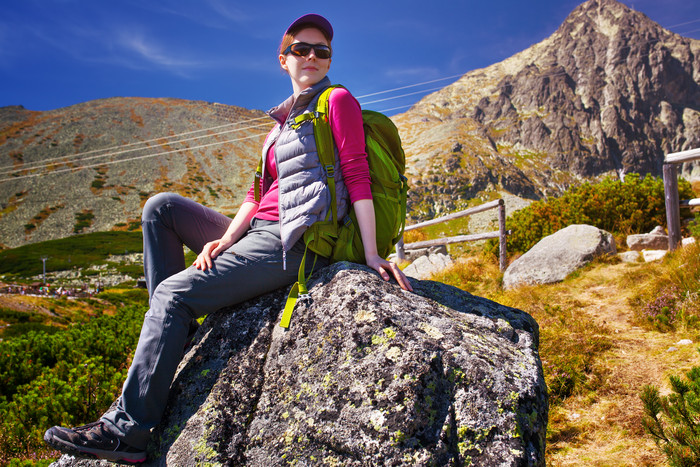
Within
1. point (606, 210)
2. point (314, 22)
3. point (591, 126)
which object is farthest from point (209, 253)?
point (591, 126)

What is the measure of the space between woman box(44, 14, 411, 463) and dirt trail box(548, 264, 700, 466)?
1952mm

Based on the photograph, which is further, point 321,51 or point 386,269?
point 321,51

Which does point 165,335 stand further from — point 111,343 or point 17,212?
point 17,212

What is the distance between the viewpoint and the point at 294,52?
2.54 meters

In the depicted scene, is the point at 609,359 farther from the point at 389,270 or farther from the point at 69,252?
the point at 69,252

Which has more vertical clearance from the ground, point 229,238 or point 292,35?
point 292,35

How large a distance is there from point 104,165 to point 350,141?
104 m

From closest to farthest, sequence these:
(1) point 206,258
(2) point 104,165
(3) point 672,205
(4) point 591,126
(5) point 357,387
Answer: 1. (5) point 357,387
2. (1) point 206,258
3. (3) point 672,205
4. (2) point 104,165
5. (4) point 591,126

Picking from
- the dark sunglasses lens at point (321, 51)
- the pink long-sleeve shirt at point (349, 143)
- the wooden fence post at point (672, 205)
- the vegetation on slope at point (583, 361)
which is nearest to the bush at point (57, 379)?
the vegetation on slope at point (583, 361)

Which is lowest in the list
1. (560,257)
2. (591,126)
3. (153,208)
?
(560,257)

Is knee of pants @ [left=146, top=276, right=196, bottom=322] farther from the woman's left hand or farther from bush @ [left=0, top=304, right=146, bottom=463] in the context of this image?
bush @ [left=0, top=304, right=146, bottom=463]

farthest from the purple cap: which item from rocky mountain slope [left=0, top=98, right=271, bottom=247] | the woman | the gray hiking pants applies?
rocky mountain slope [left=0, top=98, right=271, bottom=247]

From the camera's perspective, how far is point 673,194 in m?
7.43

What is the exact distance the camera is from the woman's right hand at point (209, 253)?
2141mm
